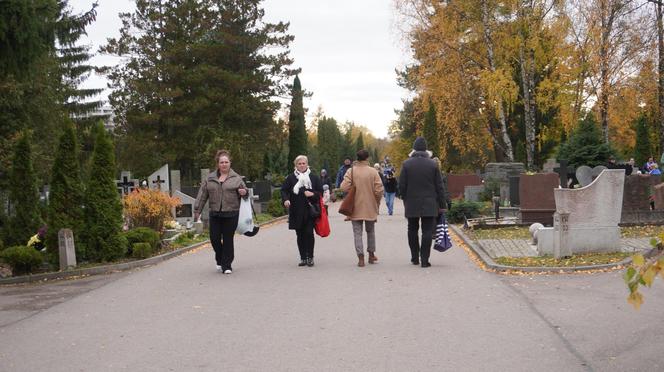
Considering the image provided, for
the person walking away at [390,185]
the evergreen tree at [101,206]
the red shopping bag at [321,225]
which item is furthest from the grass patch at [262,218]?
the red shopping bag at [321,225]

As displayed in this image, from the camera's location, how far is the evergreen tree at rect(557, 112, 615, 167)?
2342 centimetres

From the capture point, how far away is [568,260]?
11312 mm

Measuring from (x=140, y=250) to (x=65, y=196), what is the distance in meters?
1.60

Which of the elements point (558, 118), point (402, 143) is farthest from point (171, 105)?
point (402, 143)

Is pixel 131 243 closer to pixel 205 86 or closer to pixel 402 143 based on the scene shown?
pixel 205 86

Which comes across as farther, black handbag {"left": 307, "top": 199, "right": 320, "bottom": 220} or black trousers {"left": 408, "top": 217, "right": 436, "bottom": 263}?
black handbag {"left": 307, "top": 199, "right": 320, "bottom": 220}

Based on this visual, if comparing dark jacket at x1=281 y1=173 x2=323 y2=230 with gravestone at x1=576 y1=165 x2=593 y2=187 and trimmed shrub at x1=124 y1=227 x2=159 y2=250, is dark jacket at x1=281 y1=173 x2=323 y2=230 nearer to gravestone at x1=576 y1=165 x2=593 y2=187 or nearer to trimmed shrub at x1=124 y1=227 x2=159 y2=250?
trimmed shrub at x1=124 y1=227 x2=159 y2=250

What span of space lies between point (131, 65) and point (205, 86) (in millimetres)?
4726

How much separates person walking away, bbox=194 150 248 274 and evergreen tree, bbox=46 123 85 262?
8.74ft

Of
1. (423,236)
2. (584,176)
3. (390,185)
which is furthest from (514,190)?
(423,236)

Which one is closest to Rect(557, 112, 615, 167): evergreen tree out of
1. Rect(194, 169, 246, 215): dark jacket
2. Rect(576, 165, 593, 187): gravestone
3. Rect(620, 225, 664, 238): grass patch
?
Rect(576, 165, 593, 187): gravestone

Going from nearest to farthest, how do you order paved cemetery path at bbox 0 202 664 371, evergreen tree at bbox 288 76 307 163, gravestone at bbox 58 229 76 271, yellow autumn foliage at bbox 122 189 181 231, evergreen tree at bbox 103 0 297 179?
paved cemetery path at bbox 0 202 664 371 < gravestone at bbox 58 229 76 271 < yellow autumn foliage at bbox 122 189 181 231 < evergreen tree at bbox 103 0 297 179 < evergreen tree at bbox 288 76 307 163

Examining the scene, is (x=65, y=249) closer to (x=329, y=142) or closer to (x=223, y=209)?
(x=223, y=209)

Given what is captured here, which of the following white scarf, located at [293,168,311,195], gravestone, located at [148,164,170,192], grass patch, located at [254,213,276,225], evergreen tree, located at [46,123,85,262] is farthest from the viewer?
grass patch, located at [254,213,276,225]
